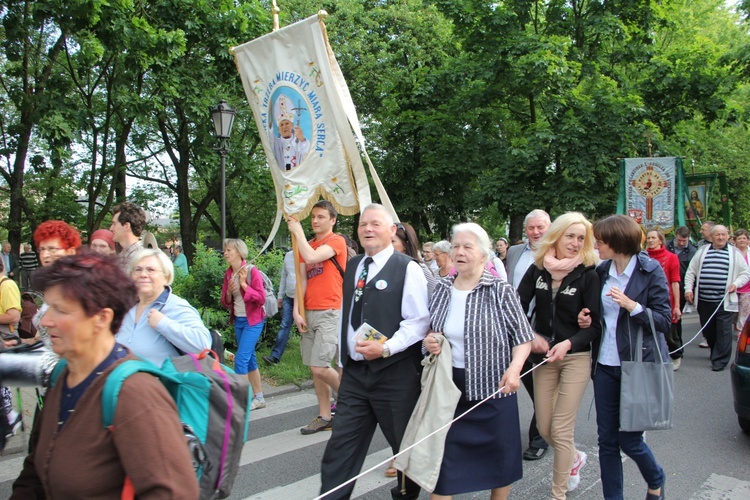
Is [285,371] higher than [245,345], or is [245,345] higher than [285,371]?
[245,345]

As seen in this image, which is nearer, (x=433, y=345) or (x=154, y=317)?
(x=154, y=317)

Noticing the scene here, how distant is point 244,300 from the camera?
6098 mm

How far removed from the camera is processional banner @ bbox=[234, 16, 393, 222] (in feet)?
16.0

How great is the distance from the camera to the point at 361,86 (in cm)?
2150

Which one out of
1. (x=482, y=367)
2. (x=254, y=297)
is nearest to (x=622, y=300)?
(x=482, y=367)

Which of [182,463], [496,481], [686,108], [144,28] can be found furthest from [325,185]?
[686,108]

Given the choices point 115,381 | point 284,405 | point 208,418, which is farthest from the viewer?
point 284,405

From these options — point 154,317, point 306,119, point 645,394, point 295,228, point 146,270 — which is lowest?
point 645,394

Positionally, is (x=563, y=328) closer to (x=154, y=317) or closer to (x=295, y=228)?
(x=295, y=228)

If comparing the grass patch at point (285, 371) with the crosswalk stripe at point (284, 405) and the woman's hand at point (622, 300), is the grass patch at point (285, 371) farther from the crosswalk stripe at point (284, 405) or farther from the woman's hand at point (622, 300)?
the woman's hand at point (622, 300)

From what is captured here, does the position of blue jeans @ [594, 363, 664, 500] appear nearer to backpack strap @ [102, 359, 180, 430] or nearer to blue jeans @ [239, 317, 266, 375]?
backpack strap @ [102, 359, 180, 430]

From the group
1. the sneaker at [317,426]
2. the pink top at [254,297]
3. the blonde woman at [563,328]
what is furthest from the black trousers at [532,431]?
the pink top at [254,297]

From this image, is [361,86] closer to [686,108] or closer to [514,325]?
[686,108]

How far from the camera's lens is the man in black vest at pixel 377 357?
3.34 m
